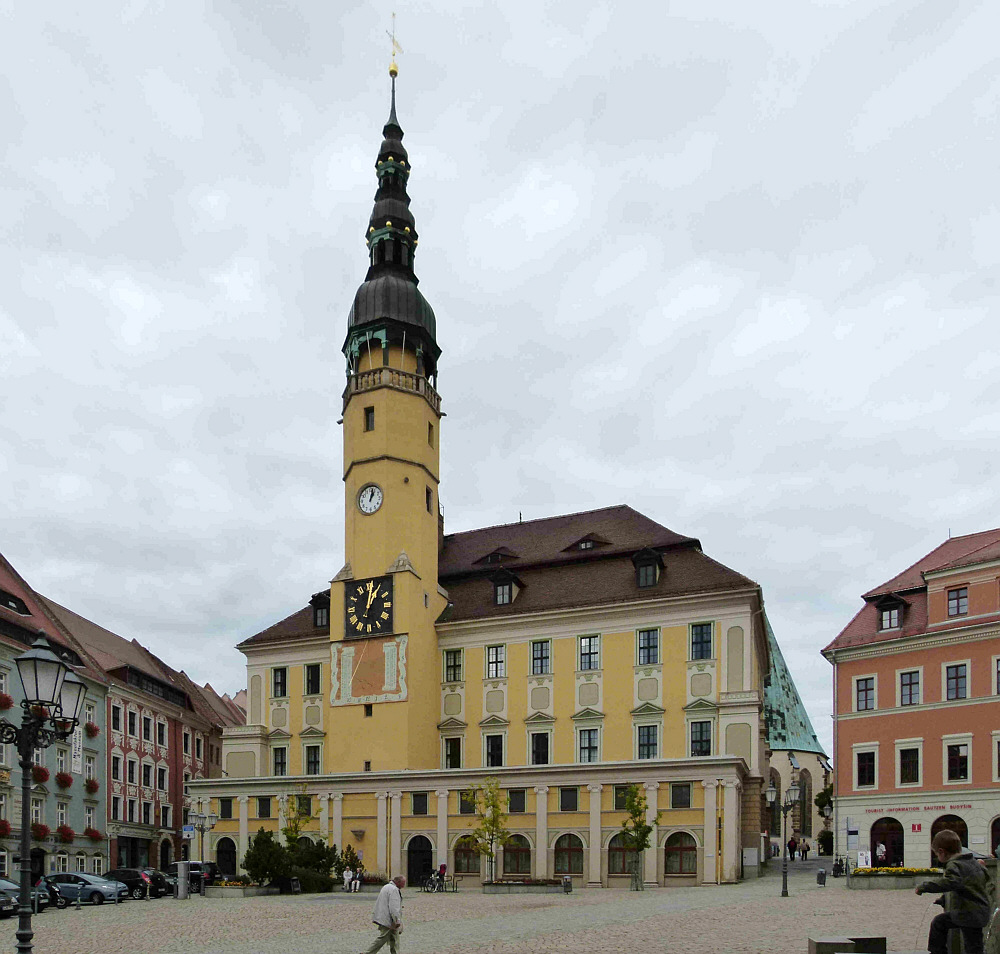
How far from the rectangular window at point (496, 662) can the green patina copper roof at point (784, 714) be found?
4367 centimetres

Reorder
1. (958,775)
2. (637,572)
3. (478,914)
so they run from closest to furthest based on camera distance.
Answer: (478,914) < (958,775) < (637,572)

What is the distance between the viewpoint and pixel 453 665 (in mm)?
60000

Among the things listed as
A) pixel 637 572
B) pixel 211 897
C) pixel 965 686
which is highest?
pixel 637 572

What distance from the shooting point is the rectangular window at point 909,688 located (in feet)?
167

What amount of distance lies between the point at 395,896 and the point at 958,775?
36845mm

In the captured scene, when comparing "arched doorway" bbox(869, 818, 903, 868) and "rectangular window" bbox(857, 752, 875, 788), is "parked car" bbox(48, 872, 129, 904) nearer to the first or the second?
"arched doorway" bbox(869, 818, 903, 868)

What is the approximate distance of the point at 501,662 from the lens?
58.7 m

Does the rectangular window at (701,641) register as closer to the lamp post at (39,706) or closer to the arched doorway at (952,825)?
the arched doorway at (952,825)

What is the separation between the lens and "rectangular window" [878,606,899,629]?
5275 centimetres

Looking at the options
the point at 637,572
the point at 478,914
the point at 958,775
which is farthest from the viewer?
the point at 637,572

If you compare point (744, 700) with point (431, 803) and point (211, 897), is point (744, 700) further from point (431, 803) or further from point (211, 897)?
point (211, 897)

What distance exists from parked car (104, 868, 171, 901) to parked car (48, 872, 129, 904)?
8.95 ft

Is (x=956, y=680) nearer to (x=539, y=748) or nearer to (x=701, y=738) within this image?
(x=701, y=738)

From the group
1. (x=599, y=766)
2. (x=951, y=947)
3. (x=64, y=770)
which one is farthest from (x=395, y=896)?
(x=64, y=770)
